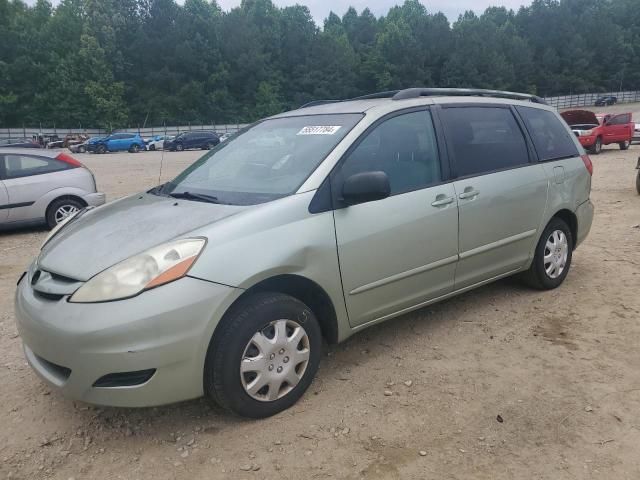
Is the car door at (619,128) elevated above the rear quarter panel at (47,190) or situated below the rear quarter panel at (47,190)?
below

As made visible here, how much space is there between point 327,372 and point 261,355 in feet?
2.53

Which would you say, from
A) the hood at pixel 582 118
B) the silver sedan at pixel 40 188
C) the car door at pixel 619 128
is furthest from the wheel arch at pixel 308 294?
the car door at pixel 619 128

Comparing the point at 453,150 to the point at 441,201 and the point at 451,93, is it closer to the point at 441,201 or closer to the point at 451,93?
the point at 441,201

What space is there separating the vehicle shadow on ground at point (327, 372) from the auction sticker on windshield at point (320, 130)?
1.51 meters

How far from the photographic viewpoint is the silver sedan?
25.6 ft

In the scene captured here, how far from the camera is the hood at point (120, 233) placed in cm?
268

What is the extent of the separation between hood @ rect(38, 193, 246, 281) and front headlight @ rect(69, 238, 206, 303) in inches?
2.3

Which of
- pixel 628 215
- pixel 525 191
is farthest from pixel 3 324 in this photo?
pixel 628 215

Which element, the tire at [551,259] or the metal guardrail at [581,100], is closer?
the tire at [551,259]

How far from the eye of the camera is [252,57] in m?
79.9

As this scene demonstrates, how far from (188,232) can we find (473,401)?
186 cm

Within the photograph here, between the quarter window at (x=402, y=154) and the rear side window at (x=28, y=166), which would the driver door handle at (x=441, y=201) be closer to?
the quarter window at (x=402, y=154)

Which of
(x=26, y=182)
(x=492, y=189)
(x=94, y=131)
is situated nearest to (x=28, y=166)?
(x=26, y=182)

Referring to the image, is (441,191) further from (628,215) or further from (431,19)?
(431,19)
